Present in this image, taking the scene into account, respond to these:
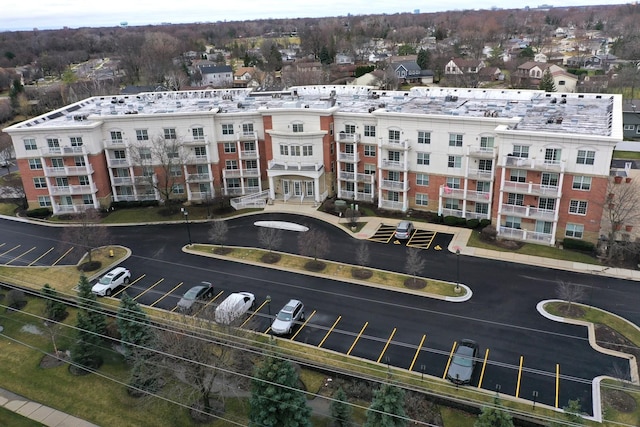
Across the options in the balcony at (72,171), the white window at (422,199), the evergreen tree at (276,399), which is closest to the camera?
the evergreen tree at (276,399)

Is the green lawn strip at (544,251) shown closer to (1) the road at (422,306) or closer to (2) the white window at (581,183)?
(1) the road at (422,306)

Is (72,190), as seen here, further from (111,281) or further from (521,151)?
(521,151)

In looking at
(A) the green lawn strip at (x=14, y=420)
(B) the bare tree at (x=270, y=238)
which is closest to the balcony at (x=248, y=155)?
(B) the bare tree at (x=270, y=238)

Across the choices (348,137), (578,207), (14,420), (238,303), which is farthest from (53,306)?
(578,207)

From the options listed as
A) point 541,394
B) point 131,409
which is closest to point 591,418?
point 541,394

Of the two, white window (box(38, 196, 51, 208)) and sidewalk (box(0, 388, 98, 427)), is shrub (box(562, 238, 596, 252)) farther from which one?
white window (box(38, 196, 51, 208))

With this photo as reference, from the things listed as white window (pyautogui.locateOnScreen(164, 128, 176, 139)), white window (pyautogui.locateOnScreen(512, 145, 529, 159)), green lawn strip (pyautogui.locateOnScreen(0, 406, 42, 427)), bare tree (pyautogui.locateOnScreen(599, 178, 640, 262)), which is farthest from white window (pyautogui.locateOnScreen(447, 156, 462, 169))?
green lawn strip (pyautogui.locateOnScreen(0, 406, 42, 427))
